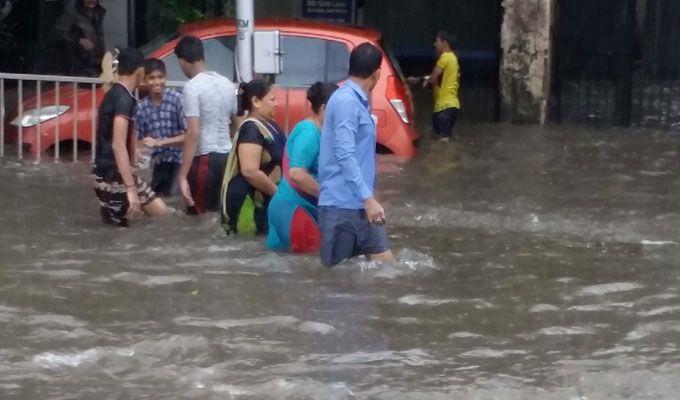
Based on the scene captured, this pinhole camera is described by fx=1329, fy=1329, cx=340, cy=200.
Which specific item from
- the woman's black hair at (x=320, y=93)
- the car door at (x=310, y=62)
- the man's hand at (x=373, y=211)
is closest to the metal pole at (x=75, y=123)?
the car door at (x=310, y=62)

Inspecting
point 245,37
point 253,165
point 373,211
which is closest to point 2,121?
point 245,37

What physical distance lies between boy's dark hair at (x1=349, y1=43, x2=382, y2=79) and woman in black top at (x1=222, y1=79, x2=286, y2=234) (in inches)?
50.7

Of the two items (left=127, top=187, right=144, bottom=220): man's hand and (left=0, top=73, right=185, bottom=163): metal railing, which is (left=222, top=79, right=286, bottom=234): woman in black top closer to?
(left=127, top=187, right=144, bottom=220): man's hand

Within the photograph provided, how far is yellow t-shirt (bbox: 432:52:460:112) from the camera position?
1440cm

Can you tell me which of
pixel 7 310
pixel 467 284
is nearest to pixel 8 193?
pixel 7 310

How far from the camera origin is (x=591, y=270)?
27.6 feet

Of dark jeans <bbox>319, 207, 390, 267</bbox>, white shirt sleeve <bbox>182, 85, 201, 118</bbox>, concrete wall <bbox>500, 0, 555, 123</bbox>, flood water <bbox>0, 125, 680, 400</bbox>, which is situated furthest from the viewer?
concrete wall <bbox>500, 0, 555, 123</bbox>

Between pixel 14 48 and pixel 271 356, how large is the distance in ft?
43.5

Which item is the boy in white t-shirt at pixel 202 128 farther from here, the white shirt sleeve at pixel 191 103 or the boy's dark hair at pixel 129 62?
the boy's dark hair at pixel 129 62

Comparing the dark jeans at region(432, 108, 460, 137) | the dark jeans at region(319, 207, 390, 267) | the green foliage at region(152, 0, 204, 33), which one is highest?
the green foliage at region(152, 0, 204, 33)

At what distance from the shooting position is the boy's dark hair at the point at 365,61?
24.1ft

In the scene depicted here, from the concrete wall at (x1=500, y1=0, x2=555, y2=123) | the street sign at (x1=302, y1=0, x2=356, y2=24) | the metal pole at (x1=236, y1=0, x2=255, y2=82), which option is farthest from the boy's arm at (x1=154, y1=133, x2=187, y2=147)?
the street sign at (x1=302, y1=0, x2=356, y2=24)

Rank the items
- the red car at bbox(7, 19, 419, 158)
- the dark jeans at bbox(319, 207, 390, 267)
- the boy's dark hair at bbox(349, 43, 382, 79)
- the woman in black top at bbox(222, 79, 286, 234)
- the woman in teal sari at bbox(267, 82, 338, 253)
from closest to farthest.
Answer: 1. the boy's dark hair at bbox(349, 43, 382, 79)
2. the dark jeans at bbox(319, 207, 390, 267)
3. the woman in teal sari at bbox(267, 82, 338, 253)
4. the woman in black top at bbox(222, 79, 286, 234)
5. the red car at bbox(7, 19, 419, 158)

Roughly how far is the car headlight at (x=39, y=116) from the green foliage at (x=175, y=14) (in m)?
4.05
